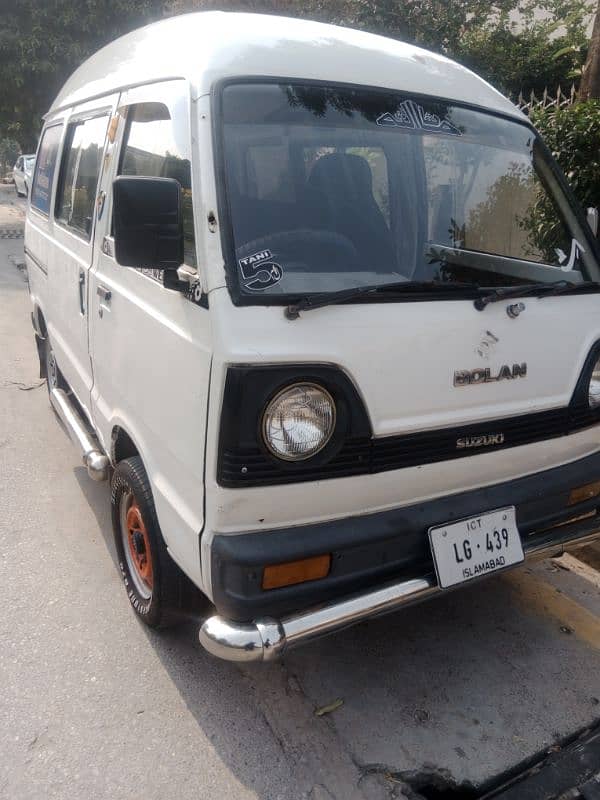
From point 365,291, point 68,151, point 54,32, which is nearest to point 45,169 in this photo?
point 68,151

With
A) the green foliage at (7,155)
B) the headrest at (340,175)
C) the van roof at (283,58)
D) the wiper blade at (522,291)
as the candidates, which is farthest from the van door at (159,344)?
the green foliage at (7,155)

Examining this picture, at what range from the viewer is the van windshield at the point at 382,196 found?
2367mm

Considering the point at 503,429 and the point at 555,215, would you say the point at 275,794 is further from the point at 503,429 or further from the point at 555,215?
the point at 555,215

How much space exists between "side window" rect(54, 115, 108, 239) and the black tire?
1322mm

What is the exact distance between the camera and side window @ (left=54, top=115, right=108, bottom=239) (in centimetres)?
344

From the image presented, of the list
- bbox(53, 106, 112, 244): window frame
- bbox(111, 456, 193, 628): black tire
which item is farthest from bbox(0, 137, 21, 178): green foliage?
bbox(111, 456, 193, 628): black tire

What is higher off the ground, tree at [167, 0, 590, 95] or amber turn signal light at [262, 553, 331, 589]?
tree at [167, 0, 590, 95]

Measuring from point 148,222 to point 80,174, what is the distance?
1.82m

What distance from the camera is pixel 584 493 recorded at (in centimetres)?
280

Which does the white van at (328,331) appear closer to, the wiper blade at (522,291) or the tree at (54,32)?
the wiper blade at (522,291)

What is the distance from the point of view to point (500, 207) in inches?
117

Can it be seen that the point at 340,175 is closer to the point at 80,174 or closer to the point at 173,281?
the point at 173,281

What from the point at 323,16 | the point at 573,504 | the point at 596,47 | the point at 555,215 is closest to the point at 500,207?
the point at 555,215

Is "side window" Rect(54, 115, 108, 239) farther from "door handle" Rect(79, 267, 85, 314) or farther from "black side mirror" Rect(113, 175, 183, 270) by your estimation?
"black side mirror" Rect(113, 175, 183, 270)
